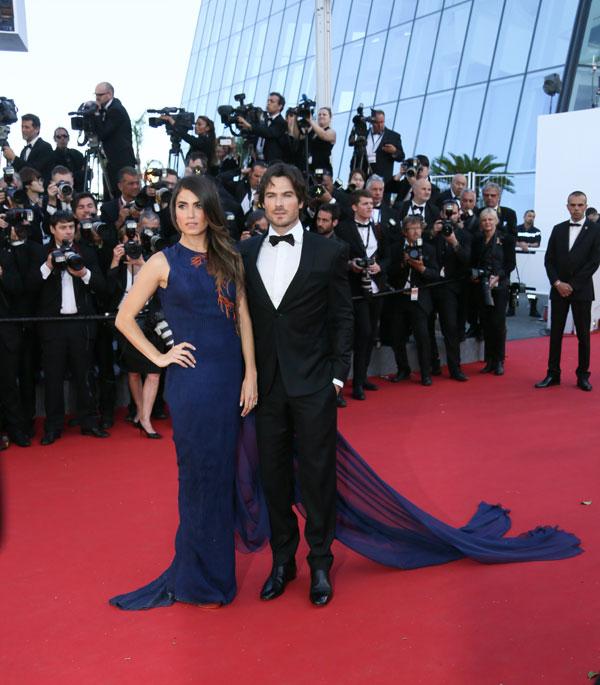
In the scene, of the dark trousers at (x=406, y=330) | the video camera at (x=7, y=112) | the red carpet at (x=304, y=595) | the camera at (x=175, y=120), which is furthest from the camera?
the camera at (x=175, y=120)

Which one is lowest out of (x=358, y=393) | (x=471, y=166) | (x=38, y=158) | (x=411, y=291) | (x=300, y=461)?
(x=358, y=393)

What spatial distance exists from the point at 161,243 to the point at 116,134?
2.46 meters

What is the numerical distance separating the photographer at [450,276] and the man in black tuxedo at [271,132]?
1827mm

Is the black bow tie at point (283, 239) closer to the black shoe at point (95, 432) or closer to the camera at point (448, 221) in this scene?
the black shoe at point (95, 432)

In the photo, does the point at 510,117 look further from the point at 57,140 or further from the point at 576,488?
the point at 576,488

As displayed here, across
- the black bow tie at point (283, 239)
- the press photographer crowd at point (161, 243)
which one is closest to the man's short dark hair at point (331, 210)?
the press photographer crowd at point (161, 243)

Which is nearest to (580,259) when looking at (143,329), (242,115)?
(242,115)

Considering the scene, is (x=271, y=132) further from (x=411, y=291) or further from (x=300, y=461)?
(x=300, y=461)

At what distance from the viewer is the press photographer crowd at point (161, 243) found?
584cm

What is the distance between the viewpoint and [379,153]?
920 cm

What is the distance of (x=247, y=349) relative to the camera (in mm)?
3227

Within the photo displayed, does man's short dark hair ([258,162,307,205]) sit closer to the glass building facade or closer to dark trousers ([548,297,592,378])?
dark trousers ([548,297,592,378])

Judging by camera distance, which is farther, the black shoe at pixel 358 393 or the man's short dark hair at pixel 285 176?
the black shoe at pixel 358 393

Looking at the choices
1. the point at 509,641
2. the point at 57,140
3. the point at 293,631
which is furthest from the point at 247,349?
the point at 57,140
